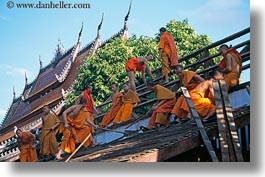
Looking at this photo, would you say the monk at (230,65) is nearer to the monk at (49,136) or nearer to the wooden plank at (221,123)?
the wooden plank at (221,123)

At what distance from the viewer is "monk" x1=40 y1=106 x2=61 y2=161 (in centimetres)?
693

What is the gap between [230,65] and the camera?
6219 mm

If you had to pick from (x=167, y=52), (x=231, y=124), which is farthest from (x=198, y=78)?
(x=231, y=124)

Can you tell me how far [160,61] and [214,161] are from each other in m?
1.45

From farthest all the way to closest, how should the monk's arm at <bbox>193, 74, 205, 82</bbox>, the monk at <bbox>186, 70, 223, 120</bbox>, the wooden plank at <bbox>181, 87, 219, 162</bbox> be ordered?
the monk's arm at <bbox>193, 74, 205, 82</bbox> → the monk at <bbox>186, 70, 223, 120</bbox> → the wooden plank at <bbox>181, 87, 219, 162</bbox>

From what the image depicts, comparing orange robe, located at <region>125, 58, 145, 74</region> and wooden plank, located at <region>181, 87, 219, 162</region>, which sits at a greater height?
orange robe, located at <region>125, 58, 145, 74</region>

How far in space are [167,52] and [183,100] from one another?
0.77 meters

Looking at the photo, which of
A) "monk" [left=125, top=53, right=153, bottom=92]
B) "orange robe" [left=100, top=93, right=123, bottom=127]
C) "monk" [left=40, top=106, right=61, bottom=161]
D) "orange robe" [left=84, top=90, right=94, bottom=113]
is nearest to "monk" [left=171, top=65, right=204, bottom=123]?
"monk" [left=125, top=53, right=153, bottom=92]

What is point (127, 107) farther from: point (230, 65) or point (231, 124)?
point (231, 124)

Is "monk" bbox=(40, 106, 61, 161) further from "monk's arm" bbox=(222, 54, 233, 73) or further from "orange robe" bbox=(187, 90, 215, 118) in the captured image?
"monk's arm" bbox=(222, 54, 233, 73)

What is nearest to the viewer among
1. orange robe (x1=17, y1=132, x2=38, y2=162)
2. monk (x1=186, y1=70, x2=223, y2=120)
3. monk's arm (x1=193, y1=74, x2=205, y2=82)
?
monk (x1=186, y1=70, x2=223, y2=120)

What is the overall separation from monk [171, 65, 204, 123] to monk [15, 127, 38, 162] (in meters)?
1.23

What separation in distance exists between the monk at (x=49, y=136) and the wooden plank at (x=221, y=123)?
1.71 m

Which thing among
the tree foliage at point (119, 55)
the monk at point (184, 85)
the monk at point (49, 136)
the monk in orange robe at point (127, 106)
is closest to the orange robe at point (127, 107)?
the monk in orange robe at point (127, 106)
